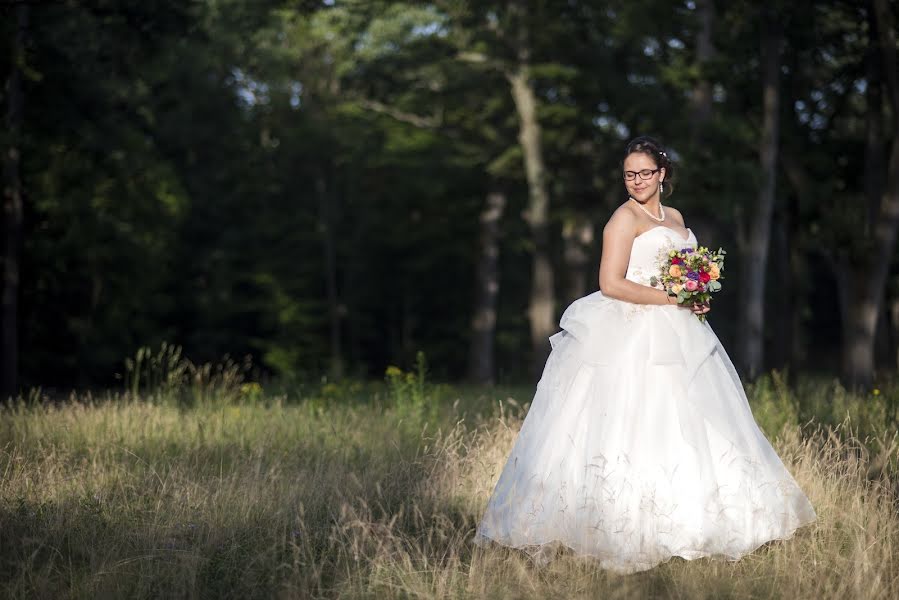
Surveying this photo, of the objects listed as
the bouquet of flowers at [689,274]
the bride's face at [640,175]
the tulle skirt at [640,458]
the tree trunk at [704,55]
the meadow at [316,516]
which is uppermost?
the tree trunk at [704,55]

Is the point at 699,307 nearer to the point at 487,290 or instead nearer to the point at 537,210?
the point at 537,210

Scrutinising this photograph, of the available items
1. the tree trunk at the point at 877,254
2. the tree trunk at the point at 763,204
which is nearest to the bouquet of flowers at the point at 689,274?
the tree trunk at the point at 877,254

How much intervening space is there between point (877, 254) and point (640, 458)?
11508mm

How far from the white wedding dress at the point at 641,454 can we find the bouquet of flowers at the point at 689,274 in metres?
0.11

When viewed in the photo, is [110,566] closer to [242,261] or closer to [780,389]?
[780,389]

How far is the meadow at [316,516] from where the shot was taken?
5223mm

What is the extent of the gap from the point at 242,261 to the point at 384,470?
107 feet

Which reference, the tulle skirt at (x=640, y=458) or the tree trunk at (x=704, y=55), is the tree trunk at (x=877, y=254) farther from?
the tulle skirt at (x=640, y=458)

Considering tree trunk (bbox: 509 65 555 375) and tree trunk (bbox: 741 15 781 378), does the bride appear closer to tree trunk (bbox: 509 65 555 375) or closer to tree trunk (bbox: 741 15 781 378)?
tree trunk (bbox: 741 15 781 378)

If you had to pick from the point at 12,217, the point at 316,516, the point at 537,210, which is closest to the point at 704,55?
the point at 537,210

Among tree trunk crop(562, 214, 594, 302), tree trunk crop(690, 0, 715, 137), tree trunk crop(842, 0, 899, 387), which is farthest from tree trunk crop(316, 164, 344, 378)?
tree trunk crop(842, 0, 899, 387)

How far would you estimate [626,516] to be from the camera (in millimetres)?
5379

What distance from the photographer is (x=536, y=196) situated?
2378cm

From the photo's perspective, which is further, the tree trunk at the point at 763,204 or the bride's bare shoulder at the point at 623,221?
the tree trunk at the point at 763,204
